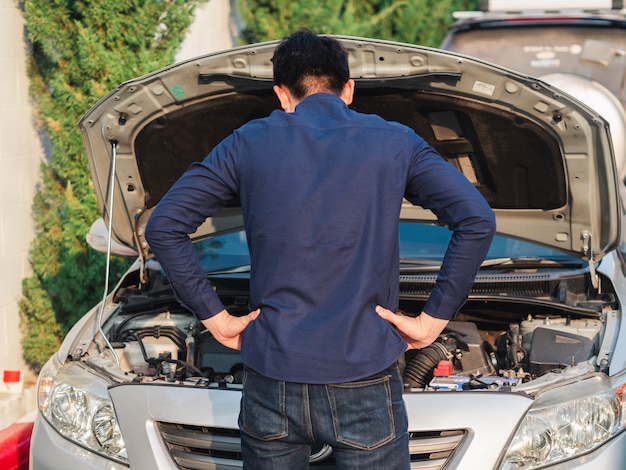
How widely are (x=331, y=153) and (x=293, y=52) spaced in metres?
0.37

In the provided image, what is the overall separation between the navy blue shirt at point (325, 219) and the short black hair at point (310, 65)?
2.8 inches

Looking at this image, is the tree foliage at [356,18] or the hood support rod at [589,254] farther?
the tree foliage at [356,18]

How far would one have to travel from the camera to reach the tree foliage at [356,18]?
32.9 ft

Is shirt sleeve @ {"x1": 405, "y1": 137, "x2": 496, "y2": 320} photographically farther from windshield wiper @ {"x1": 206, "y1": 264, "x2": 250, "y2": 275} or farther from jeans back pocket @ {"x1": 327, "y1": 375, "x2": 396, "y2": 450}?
windshield wiper @ {"x1": 206, "y1": 264, "x2": 250, "y2": 275}

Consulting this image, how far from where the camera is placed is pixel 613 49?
7688mm

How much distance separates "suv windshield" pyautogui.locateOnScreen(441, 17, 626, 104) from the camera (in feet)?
25.1

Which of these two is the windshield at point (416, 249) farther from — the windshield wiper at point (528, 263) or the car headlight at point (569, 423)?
the car headlight at point (569, 423)

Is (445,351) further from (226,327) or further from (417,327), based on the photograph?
(226,327)

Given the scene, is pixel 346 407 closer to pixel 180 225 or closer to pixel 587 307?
pixel 180 225

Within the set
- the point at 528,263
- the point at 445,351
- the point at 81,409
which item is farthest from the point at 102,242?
the point at 528,263

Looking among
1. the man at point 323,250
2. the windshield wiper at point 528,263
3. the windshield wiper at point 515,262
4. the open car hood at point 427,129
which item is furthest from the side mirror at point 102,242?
the man at point 323,250

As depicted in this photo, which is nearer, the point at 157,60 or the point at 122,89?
the point at 122,89

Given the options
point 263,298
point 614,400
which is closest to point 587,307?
point 614,400

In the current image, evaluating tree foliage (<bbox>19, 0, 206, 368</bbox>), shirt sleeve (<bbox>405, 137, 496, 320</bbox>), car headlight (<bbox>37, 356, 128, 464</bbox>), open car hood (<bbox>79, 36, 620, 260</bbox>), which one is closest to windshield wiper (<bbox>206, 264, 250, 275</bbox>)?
open car hood (<bbox>79, 36, 620, 260</bbox>)
